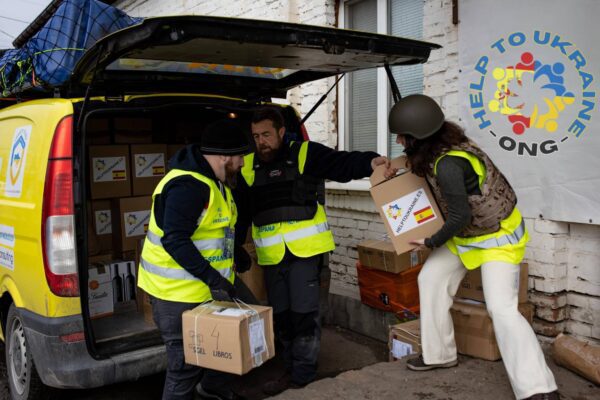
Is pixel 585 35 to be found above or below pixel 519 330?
above

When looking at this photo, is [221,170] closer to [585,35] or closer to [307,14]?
[585,35]

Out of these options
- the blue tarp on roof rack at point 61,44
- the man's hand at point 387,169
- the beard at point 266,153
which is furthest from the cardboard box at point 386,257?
the blue tarp on roof rack at point 61,44

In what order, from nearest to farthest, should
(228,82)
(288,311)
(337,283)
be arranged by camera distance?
(288,311)
(228,82)
(337,283)

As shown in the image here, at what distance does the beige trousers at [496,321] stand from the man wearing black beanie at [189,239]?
1.19 meters

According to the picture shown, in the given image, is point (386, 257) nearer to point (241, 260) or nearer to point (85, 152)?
point (241, 260)

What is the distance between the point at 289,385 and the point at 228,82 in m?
2.21

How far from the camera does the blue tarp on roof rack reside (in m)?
3.73

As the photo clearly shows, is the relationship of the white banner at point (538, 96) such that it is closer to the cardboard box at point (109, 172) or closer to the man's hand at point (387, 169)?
the man's hand at point (387, 169)

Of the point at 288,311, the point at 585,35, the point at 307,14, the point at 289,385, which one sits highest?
the point at 307,14

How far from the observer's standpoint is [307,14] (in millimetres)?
5965

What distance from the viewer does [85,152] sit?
3.31 m

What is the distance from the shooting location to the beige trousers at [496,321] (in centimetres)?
280

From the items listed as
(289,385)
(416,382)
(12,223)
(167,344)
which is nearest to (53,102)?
(12,223)

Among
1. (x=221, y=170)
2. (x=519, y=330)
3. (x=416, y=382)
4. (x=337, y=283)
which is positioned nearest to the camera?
(x=519, y=330)
